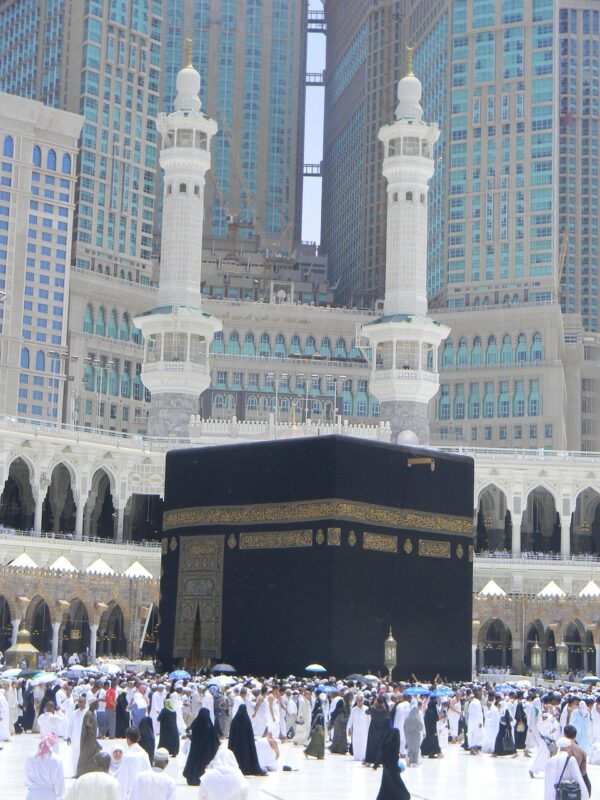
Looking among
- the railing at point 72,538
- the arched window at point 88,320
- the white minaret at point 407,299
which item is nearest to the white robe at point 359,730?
the railing at point 72,538

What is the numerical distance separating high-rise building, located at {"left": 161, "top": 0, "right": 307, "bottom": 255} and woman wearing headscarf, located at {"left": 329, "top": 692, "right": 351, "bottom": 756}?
90.9 metres

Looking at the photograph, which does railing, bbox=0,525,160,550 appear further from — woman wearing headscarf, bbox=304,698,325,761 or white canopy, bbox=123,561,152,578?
woman wearing headscarf, bbox=304,698,325,761

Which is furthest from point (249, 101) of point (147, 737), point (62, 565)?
point (147, 737)

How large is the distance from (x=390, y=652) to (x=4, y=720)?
7.71 metres

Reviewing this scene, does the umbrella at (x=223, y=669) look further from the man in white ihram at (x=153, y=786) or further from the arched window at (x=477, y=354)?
the arched window at (x=477, y=354)

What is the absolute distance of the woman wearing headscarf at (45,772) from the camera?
9.73m

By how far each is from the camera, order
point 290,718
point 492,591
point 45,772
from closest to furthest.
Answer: point 45,772
point 290,718
point 492,591

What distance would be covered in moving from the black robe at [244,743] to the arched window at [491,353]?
245ft

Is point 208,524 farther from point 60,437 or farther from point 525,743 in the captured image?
point 60,437

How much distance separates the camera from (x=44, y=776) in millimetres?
9789

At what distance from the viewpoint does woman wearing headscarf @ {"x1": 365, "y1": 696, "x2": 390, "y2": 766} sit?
18.0m

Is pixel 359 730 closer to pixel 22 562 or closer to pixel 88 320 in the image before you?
pixel 22 562

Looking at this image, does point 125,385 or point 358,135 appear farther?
point 358,135

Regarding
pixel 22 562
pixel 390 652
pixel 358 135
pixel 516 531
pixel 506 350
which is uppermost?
pixel 358 135
